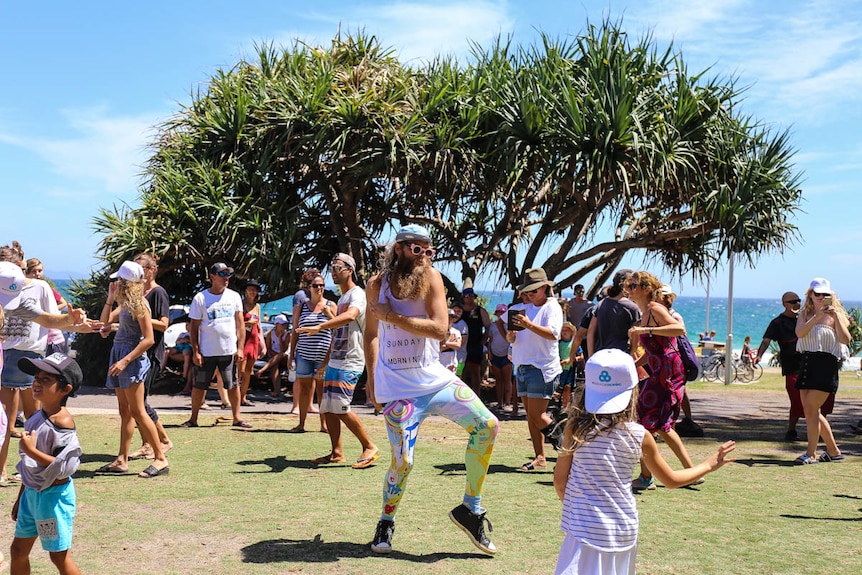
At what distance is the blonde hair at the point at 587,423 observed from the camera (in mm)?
3297

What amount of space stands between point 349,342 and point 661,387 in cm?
261

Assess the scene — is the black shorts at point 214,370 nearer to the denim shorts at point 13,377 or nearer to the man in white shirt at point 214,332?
the man in white shirt at point 214,332

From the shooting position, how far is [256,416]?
11000mm

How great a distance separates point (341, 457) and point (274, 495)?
4.60 ft

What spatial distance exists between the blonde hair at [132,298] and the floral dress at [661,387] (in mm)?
3837

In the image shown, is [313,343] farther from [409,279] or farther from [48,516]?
[48,516]

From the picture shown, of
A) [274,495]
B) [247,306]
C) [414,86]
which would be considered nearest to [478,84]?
[414,86]

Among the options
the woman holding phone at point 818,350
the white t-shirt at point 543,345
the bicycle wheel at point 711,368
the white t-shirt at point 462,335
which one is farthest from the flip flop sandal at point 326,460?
the bicycle wheel at point 711,368

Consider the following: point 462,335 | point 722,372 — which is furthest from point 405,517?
point 722,372

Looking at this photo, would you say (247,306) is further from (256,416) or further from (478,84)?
(478,84)

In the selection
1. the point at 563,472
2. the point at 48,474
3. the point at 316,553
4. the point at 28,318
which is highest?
the point at 28,318

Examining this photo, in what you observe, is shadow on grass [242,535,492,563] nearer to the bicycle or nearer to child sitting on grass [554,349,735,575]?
child sitting on grass [554,349,735,575]

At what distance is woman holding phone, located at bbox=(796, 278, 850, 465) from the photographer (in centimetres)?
797

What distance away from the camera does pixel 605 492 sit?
3270 millimetres
